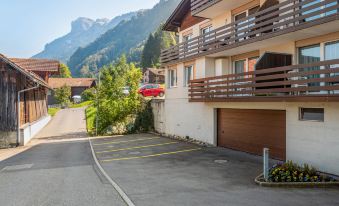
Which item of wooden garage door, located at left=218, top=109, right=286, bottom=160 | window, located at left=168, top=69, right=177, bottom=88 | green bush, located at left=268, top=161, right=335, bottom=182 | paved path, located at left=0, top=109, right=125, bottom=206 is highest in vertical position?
window, located at left=168, top=69, right=177, bottom=88

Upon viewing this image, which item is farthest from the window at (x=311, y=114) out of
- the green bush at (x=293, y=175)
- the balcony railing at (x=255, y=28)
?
the balcony railing at (x=255, y=28)

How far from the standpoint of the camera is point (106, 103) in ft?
90.0

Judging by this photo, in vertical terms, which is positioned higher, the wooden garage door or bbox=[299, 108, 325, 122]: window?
bbox=[299, 108, 325, 122]: window

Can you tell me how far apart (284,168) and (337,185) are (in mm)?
1705

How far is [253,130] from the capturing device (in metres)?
15.1

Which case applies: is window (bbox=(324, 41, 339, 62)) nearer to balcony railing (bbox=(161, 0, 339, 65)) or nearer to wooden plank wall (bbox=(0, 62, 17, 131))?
balcony railing (bbox=(161, 0, 339, 65))

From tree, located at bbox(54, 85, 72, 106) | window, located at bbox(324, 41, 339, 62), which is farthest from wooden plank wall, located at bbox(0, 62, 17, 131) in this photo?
tree, located at bbox(54, 85, 72, 106)

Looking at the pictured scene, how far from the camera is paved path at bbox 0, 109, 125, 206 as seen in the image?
8.35m

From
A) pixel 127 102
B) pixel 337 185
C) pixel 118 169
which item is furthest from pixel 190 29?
pixel 337 185

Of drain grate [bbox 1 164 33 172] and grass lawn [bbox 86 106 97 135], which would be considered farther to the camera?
grass lawn [bbox 86 106 97 135]

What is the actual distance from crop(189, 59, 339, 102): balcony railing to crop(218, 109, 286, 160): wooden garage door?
50.9 inches

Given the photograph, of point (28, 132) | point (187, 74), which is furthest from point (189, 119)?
point (28, 132)

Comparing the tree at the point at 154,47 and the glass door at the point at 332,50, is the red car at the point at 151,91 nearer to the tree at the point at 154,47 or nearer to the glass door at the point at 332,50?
the glass door at the point at 332,50

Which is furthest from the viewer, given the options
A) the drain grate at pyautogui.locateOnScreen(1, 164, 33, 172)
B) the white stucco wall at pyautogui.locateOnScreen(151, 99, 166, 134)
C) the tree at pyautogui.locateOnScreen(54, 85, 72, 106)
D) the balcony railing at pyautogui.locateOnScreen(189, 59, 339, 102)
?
the tree at pyautogui.locateOnScreen(54, 85, 72, 106)
